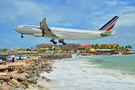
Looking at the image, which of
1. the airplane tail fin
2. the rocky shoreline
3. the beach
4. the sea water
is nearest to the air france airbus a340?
the airplane tail fin

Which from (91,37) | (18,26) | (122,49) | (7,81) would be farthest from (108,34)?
(122,49)

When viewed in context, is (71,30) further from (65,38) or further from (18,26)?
(18,26)

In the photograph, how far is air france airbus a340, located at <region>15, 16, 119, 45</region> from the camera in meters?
40.2

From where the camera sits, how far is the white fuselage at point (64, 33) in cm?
4025

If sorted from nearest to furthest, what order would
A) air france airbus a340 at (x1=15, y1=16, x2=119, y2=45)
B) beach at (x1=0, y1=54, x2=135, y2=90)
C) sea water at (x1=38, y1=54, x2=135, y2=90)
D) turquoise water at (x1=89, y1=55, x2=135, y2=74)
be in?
1. beach at (x1=0, y1=54, x2=135, y2=90)
2. sea water at (x1=38, y1=54, x2=135, y2=90)
3. turquoise water at (x1=89, y1=55, x2=135, y2=74)
4. air france airbus a340 at (x1=15, y1=16, x2=119, y2=45)

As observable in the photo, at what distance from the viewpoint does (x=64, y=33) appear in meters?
41.4

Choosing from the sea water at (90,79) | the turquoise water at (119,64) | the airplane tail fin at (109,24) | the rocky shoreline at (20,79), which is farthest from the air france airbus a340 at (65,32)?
the rocky shoreline at (20,79)

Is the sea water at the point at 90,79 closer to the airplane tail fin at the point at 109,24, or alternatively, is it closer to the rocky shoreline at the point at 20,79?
the rocky shoreline at the point at 20,79

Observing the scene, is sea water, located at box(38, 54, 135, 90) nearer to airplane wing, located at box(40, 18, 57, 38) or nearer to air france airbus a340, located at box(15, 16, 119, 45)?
air france airbus a340, located at box(15, 16, 119, 45)

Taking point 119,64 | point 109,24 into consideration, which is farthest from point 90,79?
point 109,24

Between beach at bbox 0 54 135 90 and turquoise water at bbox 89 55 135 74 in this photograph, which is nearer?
beach at bbox 0 54 135 90

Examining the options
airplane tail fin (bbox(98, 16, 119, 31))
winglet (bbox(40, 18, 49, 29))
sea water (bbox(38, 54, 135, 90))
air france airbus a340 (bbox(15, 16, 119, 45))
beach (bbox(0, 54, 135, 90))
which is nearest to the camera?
beach (bbox(0, 54, 135, 90))

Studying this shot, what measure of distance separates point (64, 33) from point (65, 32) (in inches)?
15.9

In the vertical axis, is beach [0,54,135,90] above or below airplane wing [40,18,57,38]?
below
